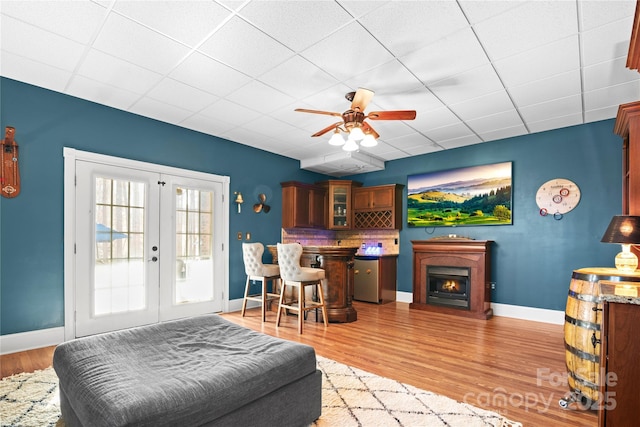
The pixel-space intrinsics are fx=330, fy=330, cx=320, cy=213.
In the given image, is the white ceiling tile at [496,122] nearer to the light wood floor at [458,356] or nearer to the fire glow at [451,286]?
the fire glow at [451,286]

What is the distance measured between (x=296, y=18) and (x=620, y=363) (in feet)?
9.32

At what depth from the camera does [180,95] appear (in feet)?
12.4

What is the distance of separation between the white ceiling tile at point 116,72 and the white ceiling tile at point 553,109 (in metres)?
4.35

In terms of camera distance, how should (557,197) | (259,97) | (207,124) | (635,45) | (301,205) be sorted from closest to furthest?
(635,45) → (259,97) → (207,124) → (557,197) → (301,205)

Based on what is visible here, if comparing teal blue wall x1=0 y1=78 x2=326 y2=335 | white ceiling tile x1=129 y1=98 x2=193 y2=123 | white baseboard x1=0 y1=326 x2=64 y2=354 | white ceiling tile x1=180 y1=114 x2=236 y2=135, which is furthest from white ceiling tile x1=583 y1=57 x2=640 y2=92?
white baseboard x1=0 y1=326 x2=64 y2=354

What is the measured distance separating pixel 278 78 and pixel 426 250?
3.77 m

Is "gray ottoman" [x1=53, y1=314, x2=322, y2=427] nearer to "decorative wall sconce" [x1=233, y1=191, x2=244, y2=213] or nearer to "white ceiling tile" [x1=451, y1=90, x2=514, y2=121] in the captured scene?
"decorative wall sconce" [x1=233, y1=191, x2=244, y2=213]

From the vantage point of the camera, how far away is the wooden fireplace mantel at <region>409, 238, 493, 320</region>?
5.06m

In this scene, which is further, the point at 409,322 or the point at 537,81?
the point at 409,322

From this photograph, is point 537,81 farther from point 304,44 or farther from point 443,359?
point 443,359

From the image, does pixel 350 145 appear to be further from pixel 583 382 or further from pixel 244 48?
pixel 583 382

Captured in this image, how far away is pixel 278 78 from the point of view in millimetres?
3355

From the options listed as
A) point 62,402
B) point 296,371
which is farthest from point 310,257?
point 62,402

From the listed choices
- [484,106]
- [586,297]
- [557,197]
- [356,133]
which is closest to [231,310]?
[356,133]
